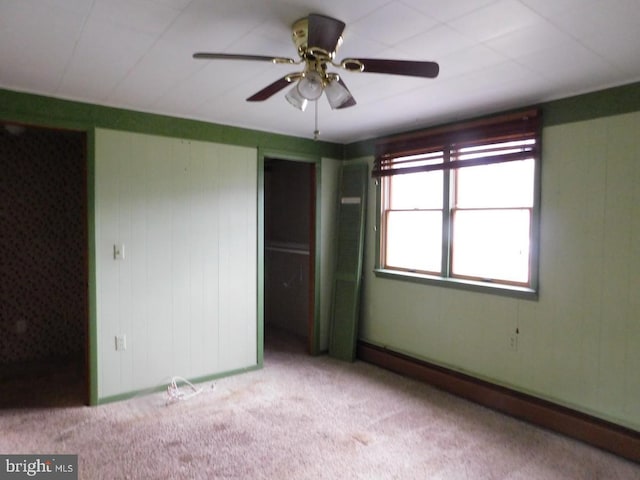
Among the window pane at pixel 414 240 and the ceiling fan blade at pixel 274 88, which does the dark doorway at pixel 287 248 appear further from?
the ceiling fan blade at pixel 274 88

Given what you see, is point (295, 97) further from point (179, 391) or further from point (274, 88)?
point (179, 391)

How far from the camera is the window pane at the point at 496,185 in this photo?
3150mm

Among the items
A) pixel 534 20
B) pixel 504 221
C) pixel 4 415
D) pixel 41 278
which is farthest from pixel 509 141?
pixel 41 278

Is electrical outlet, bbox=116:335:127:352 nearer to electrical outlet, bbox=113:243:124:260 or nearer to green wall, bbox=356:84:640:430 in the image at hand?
electrical outlet, bbox=113:243:124:260

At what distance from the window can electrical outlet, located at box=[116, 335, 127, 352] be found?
2408 millimetres

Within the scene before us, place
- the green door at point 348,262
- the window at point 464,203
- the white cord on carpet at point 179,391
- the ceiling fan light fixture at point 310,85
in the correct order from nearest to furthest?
the ceiling fan light fixture at point 310,85 → the window at point 464,203 → the white cord on carpet at point 179,391 → the green door at point 348,262

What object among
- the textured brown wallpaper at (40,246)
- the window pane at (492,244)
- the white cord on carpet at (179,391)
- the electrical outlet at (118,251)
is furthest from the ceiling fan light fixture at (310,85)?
the textured brown wallpaper at (40,246)

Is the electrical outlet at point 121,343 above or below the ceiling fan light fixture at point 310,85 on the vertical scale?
below

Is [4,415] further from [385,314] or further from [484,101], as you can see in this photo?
[484,101]

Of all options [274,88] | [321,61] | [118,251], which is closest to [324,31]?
[321,61]

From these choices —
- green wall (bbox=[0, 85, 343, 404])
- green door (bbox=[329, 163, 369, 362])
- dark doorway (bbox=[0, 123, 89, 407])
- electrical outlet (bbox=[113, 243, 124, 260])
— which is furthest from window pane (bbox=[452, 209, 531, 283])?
dark doorway (bbox=[0, 123, 89, 407])

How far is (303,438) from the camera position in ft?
9.10

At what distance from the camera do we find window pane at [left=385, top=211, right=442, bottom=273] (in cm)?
379

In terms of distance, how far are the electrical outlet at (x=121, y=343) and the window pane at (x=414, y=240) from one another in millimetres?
2482
